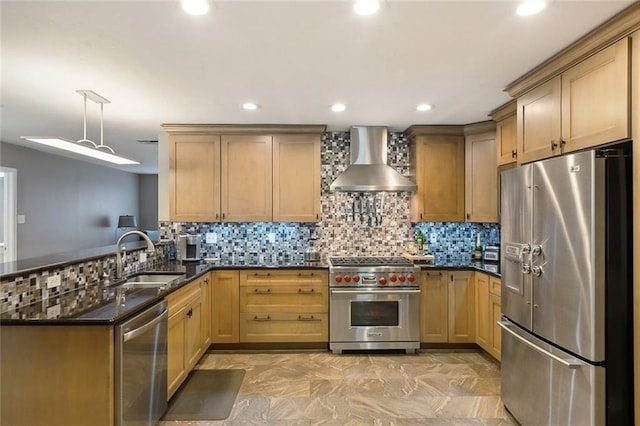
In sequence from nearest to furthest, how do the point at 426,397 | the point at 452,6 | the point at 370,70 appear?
the point at 452,6, the point at 370,70, the point at 426,397

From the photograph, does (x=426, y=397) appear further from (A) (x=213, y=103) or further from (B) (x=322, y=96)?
(A) (x=213, y=103)

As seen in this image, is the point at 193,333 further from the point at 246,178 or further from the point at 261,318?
the point at 246,178

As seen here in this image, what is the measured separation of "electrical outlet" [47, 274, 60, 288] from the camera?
2180mm

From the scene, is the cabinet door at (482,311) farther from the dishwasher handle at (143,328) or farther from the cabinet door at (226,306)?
the dishwasher handle at (143,328)

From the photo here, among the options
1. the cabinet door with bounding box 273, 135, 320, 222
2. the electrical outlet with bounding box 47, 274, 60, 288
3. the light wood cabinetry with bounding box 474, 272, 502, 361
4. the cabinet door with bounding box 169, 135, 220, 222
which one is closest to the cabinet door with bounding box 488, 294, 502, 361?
the light wood cabinetry with bounding box 474, 272, 502, 361

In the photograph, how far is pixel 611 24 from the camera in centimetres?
178

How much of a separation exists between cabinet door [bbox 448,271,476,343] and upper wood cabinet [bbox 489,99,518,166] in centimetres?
120

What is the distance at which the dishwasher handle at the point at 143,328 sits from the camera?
1.88m

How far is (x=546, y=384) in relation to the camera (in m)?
2.04

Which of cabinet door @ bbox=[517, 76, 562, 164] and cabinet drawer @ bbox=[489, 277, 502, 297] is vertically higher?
cabinet door @ bbox=[517, 76, 562, 164]

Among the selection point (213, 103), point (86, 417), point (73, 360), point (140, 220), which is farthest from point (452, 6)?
point (140, 220)

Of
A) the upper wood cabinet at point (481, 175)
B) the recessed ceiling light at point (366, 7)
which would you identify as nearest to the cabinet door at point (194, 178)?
the recessed ceiling light at point (366, 7)

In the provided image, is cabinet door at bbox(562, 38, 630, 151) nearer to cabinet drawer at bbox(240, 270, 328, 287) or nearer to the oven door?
the oven door

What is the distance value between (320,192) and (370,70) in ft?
5.98
